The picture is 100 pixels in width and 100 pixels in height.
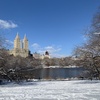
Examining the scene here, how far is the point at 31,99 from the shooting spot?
497 inches

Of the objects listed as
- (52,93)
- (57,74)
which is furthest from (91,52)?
(57,74)

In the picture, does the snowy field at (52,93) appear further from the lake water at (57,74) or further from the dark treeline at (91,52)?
the lake water at (57,74)

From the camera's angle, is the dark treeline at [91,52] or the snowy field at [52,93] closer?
the snowy field at [52,93]

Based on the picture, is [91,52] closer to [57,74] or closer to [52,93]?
[52,93]

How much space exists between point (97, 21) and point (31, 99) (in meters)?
15.6

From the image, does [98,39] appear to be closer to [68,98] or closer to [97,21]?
[97,21]

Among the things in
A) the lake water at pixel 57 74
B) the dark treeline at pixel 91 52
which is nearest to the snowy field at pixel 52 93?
the dark treeline at pixel 91 52

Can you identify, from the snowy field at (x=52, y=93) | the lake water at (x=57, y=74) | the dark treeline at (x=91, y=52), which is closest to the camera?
the snowy field at (x=52, y=93)

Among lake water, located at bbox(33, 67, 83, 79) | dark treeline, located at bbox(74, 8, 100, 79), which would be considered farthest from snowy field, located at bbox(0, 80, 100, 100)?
lake water, located at bbox(33, 67, 83, 79)

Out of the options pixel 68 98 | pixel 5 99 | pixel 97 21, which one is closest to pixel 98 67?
pixel 97 21

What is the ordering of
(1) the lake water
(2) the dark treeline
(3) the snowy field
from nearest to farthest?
(3) the snowy field → (2) the dark treeline → (1) the lake water

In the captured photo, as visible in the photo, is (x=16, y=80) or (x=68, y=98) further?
(x=16, y=80)

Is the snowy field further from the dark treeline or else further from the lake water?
the lake water

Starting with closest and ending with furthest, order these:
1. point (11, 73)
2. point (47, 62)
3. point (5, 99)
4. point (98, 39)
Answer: point (5, 99) → point (98, 39) → point (11, 73) → point (47, 62)
